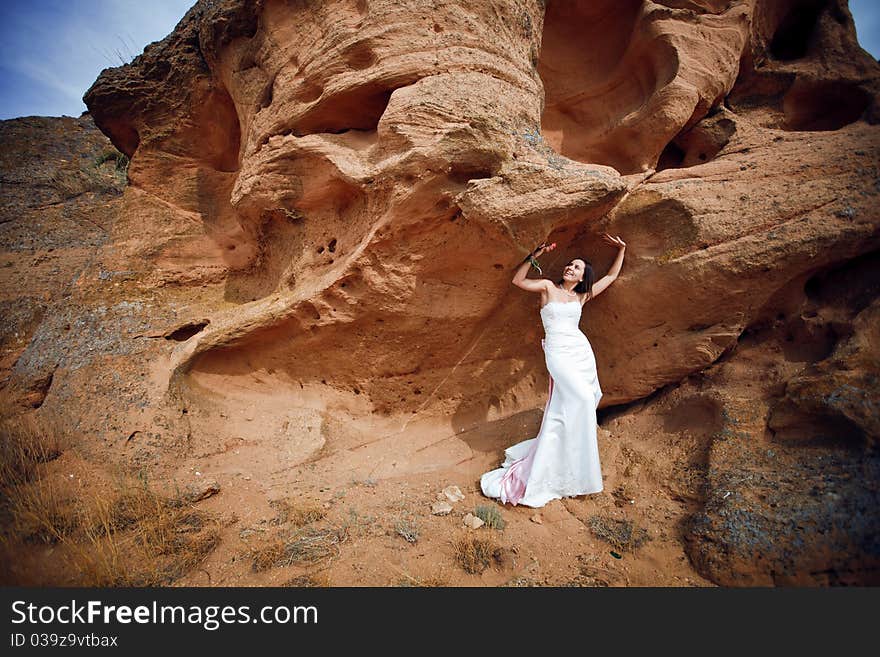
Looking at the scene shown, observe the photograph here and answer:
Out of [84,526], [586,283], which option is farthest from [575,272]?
[84,526]

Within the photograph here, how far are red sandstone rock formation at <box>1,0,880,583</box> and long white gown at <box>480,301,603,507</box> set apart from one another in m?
0.39

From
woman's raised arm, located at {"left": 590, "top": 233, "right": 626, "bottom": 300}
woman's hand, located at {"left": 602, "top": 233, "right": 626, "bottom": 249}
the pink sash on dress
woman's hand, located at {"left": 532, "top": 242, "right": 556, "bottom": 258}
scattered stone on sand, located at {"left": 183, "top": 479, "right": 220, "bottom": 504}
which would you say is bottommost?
the pink sash on dress

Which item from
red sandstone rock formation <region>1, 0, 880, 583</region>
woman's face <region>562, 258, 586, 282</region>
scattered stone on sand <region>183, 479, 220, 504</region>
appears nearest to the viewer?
scattered stone on sand <region>183, 479, 220, 504</region>

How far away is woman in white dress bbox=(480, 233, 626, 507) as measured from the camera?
301 centimetres

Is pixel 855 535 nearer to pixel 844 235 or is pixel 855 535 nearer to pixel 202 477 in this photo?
pixel 844 235

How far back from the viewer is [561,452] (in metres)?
3.06

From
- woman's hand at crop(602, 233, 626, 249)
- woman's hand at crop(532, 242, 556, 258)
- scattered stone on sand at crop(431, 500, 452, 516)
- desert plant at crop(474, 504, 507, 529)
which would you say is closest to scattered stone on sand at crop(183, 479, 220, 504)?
scattered stone on sand at crop(431, 500, 452, 516)

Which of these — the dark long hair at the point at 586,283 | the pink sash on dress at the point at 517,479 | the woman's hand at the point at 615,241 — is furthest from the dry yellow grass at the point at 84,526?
the woman's hand at the point at 615,241

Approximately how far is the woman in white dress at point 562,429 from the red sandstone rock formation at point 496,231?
1.26 ft

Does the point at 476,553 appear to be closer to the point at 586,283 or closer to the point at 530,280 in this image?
the point at 530,280

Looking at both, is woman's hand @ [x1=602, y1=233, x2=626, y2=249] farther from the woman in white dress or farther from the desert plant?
the desert plant

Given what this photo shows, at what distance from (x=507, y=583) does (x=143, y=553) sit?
2059 mm

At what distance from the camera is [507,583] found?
2.22 m

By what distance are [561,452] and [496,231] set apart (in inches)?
70.9
